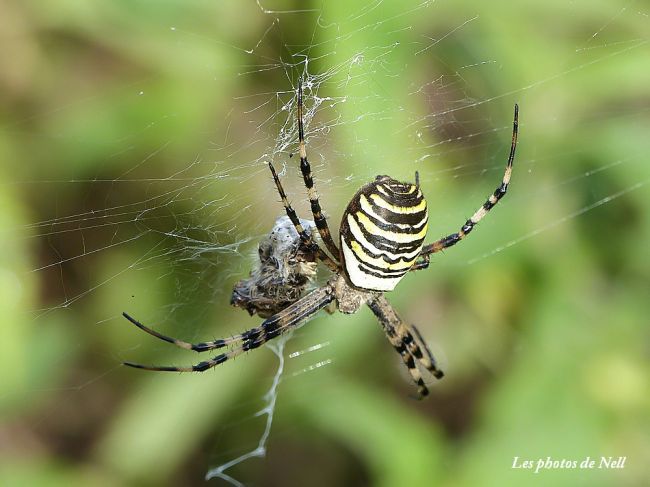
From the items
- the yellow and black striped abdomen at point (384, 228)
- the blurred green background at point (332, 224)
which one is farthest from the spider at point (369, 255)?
the blurred green background at point (332, 224)

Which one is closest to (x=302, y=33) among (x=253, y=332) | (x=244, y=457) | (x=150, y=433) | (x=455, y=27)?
(x=455, y=27)

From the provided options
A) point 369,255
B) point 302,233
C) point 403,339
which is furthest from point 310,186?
point 403,339

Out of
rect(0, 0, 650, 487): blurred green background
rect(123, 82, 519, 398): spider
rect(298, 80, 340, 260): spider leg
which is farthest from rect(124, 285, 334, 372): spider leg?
rect(298, 80, 340, 260): spider leg

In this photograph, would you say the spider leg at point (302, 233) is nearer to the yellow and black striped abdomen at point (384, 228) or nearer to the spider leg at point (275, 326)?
the yellow and black striped abdomen at point (384, 228)

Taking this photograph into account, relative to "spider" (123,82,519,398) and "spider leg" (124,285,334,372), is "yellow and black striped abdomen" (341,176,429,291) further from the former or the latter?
"spider leg" (124,285,334,372)

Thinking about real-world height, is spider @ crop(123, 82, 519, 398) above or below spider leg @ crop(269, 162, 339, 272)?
below

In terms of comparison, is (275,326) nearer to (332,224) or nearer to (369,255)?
(332,224)
